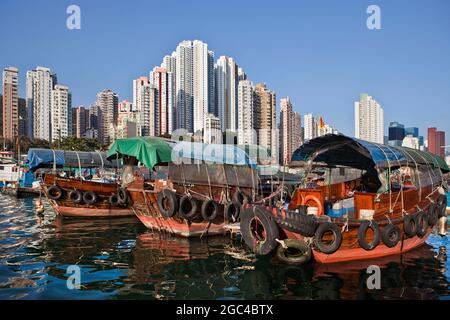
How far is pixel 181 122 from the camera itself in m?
70.8

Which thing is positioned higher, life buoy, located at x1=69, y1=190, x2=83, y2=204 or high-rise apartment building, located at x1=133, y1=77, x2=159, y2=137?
high-rise apartment building, located at x1=133, y1=77, x2=159, y2=137

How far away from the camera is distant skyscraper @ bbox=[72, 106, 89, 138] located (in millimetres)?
Answer: 86562

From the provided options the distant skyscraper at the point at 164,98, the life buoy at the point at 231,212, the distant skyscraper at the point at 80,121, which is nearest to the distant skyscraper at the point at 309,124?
the distant skyscraper at the point at 164,98

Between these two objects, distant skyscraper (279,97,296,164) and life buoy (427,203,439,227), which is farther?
distant skyscraper (279,97,296,164)

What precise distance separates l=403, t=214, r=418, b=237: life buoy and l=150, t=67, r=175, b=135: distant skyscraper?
62506mm

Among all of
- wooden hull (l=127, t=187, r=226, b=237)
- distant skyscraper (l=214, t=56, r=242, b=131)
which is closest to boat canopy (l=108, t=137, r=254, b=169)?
wooden hull (l=127, t=187, r=226, b=237)

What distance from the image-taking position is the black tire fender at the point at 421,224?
9.42 meters

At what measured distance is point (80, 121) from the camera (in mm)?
87375

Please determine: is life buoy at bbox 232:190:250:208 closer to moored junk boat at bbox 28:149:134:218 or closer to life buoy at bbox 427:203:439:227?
moored junk boat at bbox 28:149:134:218

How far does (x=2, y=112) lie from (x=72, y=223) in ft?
248

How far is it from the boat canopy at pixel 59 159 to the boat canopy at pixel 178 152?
5.03m

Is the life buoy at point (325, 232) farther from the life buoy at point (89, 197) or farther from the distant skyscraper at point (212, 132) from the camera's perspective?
the distant skyscraper at point (212, 132)

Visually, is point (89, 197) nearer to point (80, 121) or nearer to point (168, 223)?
point (168, 223)
